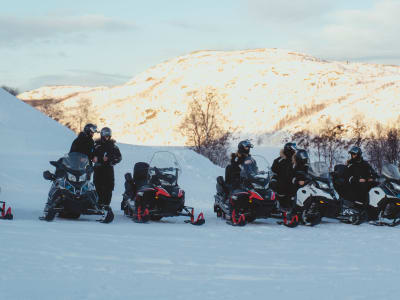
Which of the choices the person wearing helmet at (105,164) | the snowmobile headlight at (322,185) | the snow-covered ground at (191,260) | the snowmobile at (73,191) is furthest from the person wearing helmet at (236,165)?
the snowmobile at (73,191)

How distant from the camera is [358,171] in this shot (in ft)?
42.8

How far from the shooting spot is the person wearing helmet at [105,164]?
12102 millimetres

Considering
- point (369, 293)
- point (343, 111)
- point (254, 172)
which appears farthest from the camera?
point (343, 111)

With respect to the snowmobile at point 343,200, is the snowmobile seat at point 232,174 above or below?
above

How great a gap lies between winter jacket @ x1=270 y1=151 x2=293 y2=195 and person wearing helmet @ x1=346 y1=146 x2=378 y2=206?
1.41 m

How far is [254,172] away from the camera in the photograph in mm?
11906

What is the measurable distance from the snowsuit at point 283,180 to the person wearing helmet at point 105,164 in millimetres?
3283

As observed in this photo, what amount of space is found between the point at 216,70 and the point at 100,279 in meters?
95.8

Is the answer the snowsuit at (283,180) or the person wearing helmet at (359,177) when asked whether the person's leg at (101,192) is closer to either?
the snowsuit at (283,180)

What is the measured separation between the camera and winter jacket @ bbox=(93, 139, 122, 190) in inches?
476

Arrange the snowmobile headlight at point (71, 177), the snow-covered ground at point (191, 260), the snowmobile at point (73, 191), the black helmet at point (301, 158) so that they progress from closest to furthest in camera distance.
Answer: the snow-covered ground at point (191, 260), the snowmobile at point (73, 191), the snowmobile headlight at point (71, 177), the black helmet at point (301, 158)

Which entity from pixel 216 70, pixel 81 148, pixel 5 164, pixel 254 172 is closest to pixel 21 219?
pixel 81 148

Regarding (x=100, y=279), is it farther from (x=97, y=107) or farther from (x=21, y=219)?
(x=97, y=107)

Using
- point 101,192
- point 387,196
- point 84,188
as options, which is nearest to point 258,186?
point 387,196
